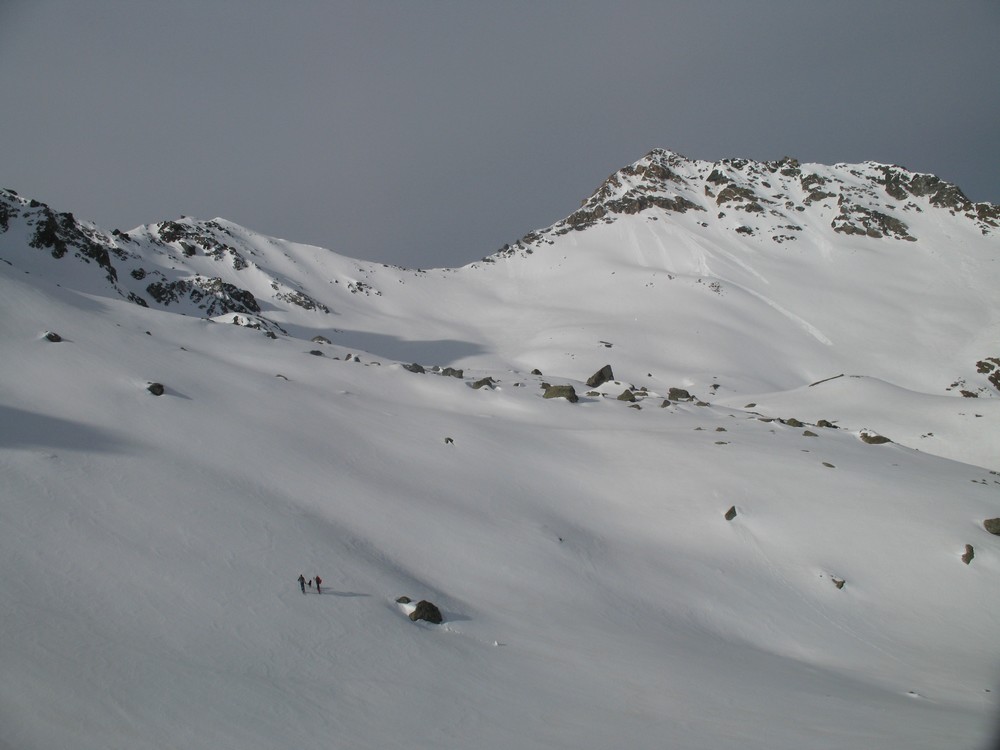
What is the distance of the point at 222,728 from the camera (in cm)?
706

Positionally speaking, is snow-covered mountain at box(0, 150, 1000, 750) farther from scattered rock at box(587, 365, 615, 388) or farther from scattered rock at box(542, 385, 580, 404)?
scattered rock at box(587, 365, 615, 388)

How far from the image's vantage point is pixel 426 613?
38.3ft

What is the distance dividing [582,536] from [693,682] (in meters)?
8.05

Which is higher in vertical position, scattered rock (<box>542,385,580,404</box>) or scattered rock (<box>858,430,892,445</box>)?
scattered rock (<box>858,430,892,445</box>)

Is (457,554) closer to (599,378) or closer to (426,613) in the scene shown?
(426,613)

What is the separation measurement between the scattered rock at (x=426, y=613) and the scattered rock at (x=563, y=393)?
70.9 ft

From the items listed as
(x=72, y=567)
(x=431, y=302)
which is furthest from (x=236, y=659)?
(x=431, y=302)

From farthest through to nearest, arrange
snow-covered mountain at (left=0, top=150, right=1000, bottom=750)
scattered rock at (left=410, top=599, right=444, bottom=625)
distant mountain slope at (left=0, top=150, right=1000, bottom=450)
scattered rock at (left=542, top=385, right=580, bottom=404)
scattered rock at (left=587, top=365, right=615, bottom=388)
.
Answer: distant mountain slope at (left=0, top=150, right=1000, bottom=450) < scattered rock at (left=587, top=365, right=615, bottom=388) < scattered rock at (left=542, top=385, right=580, bottom=404) < scattered rock at (left=410, top=599, right=444, bottom=625) < snow-covered mountain at (left=0, top=150, right=1000, bottom=750)

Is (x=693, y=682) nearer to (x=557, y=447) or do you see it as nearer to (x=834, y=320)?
(x=557, y=447)

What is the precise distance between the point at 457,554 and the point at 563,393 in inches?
722

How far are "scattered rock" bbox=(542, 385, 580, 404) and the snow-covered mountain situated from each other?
164 millimetres

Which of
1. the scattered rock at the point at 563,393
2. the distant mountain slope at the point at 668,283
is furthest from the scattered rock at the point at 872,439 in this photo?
the distant mountain slope at the point at 668,283

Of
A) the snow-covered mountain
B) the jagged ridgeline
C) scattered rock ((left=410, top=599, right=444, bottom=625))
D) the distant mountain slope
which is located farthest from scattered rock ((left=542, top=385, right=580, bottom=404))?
the jagged ridgeline

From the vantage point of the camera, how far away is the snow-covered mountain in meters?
8.26
